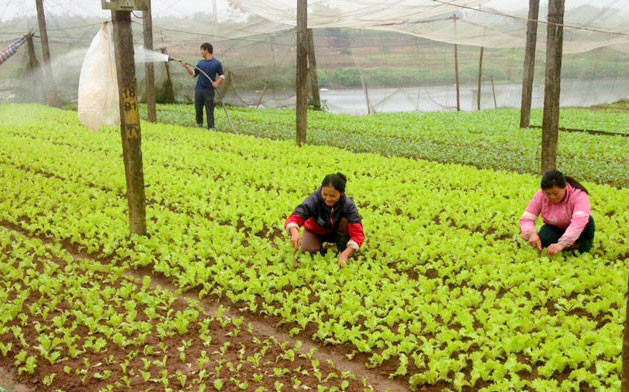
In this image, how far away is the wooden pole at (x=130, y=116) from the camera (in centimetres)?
621

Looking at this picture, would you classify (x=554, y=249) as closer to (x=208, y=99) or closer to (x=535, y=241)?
(x=535, y=241)

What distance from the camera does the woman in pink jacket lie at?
5.53m

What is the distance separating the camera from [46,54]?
21.4 meters


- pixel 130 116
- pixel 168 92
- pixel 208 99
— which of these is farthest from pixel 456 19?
pixel 130 116

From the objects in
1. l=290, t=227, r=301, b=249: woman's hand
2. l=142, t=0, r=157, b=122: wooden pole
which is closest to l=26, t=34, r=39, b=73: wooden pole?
l=142, t=0, r=157, b=122: wooden pole

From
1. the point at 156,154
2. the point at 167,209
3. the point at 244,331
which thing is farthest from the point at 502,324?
the point at 156,154

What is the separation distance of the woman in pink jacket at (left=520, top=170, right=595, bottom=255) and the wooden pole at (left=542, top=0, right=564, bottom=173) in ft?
11.0

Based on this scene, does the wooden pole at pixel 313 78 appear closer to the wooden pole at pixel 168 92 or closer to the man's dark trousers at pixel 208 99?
the wooden pole at pixel 168 92

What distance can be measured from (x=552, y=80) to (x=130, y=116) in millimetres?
6051

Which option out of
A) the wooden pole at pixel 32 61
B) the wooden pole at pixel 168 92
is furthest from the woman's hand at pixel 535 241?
the wooden pole at pixel 32 61

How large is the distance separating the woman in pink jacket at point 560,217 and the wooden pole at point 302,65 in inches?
264

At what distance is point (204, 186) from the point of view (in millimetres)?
Result: 8734

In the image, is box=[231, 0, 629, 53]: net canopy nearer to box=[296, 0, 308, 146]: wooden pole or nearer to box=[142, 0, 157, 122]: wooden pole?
box=[296, 0, 308, 146]: wooden pole

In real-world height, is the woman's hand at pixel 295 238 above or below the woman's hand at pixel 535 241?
above
